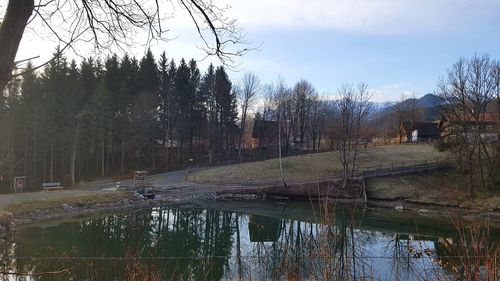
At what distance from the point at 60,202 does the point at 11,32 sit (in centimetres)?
3275

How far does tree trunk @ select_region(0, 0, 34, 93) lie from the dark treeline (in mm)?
37265

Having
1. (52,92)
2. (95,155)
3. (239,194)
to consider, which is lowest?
(239,194)

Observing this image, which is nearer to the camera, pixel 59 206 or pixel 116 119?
pixel 59 206

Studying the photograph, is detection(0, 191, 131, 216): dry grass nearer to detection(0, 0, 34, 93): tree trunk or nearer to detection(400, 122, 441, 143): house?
detection(0, 0, 34, 93): tree trunk

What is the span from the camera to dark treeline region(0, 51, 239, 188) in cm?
4512

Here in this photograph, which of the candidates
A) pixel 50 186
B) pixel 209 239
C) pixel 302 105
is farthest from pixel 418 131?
pixel 209 239

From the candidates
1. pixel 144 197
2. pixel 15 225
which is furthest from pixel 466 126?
pixel 15 225

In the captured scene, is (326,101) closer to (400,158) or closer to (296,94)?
(296,94)

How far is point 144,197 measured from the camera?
39.5m

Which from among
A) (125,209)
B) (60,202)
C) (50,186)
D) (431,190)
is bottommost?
(125,209)

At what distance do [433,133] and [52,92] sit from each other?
62015 millimetres

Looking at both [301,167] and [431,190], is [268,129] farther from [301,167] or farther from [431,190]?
[431,190]

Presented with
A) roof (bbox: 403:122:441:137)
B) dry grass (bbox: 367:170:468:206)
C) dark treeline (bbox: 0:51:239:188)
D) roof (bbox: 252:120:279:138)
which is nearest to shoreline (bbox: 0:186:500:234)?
dry grass (bbox: 367:170:468:206)

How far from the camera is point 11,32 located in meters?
2.38
